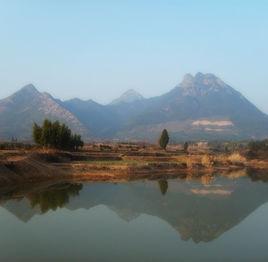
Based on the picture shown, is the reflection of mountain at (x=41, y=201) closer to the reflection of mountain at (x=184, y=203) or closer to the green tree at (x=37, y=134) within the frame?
the reflection of mountain at (x=184, y=203)

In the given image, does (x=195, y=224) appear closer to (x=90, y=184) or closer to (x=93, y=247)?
(x=93, y=247)

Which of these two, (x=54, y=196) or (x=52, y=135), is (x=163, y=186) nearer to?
(x=54, y=196)

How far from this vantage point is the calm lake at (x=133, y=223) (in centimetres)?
2567

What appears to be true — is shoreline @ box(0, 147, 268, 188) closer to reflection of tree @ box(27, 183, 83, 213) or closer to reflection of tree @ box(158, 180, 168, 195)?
reflection of tree @ box(158, 180, 168, 195)

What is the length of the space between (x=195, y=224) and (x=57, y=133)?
168 ft

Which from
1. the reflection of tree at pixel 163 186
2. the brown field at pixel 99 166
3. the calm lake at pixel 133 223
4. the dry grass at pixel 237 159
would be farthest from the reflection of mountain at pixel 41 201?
the dry grass at pixel 237 159

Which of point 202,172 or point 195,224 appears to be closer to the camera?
point 195,224

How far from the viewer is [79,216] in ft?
123

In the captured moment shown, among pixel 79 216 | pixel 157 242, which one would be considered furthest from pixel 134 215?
pixel 157 242

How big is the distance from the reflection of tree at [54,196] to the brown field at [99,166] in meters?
5.80

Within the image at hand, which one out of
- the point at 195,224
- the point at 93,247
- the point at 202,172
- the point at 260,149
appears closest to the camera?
the point at 93,247

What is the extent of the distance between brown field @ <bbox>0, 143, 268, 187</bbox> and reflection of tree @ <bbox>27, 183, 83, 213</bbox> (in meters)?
5.80

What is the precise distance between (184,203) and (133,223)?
11.7 metres

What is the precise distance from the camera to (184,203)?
4631cm
